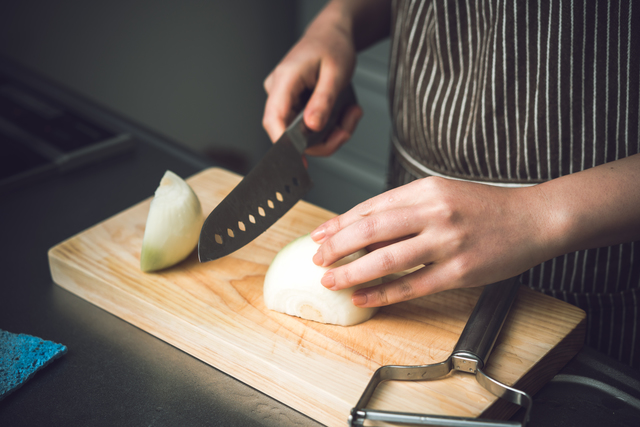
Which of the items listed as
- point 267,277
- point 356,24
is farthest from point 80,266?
point 356,24

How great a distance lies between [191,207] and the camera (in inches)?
34.1

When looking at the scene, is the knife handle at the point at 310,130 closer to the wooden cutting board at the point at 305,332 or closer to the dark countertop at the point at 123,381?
the wooden cutting board at the point at 305,332

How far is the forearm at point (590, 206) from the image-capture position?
0.67 m

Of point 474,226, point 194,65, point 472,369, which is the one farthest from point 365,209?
point 194,65

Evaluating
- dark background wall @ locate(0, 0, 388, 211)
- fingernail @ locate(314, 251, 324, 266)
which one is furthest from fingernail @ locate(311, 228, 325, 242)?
dark background wall @ locate(0, 0, 388, 211)

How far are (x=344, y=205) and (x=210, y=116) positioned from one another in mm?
901

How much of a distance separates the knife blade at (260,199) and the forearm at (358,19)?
31 centimetres

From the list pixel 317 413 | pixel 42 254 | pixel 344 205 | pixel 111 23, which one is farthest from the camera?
pixel 344 205

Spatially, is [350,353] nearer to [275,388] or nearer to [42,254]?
[275,388]

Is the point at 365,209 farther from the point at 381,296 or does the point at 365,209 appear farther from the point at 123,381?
the point at 123,381

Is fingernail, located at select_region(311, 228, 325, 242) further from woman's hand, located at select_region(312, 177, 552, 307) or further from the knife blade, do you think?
the knife blade

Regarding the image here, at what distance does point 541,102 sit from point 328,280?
1.68ft

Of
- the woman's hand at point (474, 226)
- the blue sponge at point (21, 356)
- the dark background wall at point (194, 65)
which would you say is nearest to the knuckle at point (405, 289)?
the woman's hand at point (474, 226)

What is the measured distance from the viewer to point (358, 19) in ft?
3.96
